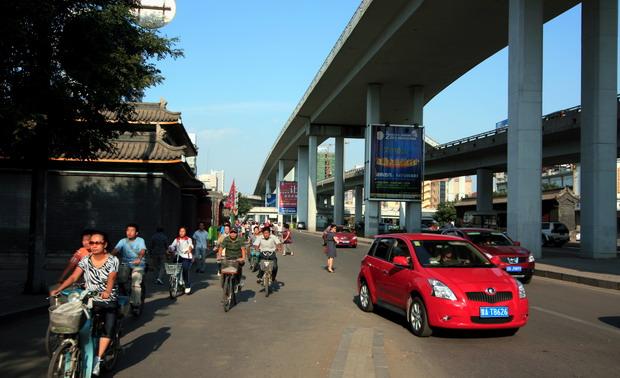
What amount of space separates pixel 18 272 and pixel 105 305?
13.3 m

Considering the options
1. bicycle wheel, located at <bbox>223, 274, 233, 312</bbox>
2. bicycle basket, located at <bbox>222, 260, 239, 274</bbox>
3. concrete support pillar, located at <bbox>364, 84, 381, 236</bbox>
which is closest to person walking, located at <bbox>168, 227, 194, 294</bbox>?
bicycle basket, located at <bbox>222, 260, 239, 274</bbox>

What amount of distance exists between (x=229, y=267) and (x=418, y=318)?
15.3 feet

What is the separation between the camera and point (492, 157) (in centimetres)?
4891

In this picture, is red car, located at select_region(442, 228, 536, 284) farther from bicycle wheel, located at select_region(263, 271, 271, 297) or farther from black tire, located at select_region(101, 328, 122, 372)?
black tire, located at select_region(101, 328, 122, 372)

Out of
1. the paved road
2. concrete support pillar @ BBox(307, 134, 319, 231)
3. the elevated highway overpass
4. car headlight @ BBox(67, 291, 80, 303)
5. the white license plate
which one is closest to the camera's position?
car headlight @ BBox(67, 291, 80, 303)

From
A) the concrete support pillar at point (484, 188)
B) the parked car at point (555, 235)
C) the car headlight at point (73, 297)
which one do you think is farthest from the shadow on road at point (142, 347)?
the concrete support pillar at point (484, 188)

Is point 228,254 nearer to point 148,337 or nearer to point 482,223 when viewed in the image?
point 148,337

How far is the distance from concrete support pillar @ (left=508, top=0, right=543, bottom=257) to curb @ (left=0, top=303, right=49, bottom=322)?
19388 millimetres

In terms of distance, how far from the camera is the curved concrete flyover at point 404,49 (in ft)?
106

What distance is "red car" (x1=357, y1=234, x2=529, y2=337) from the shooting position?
7.81 metres

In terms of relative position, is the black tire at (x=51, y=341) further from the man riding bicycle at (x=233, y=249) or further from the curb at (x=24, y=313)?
the man riding bicycle at (x=233, y=249)

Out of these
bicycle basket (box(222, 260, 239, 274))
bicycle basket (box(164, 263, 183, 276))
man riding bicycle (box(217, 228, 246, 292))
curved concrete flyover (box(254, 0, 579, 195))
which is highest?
curved concrete flyover (box(254, 0, 579, 195))

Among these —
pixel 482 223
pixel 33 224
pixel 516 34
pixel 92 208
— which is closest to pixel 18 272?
pixel 92 208

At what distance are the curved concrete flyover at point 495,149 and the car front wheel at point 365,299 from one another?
28467 millimetres
